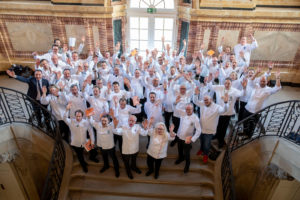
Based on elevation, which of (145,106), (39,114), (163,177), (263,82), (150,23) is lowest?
(163,177)

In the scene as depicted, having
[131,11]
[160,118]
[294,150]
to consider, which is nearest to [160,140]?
[160,118]

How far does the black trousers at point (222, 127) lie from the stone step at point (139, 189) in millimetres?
1297

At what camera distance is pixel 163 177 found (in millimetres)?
6199

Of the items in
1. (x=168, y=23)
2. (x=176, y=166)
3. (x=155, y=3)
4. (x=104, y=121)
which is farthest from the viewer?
(x=168, y=23)

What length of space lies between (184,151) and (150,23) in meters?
5.73

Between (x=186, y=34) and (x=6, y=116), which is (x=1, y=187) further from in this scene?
(x=186, y=34)

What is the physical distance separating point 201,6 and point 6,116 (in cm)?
727

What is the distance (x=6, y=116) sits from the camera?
7.02 m

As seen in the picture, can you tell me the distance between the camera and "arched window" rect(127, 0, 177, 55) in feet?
30.7

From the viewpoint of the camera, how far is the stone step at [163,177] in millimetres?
6113

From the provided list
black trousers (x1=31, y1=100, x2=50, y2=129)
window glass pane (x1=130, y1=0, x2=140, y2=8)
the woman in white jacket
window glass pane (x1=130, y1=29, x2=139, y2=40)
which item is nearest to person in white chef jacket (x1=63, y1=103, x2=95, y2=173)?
black trousers (x1=31, y1=100, x2=50, y2=129)

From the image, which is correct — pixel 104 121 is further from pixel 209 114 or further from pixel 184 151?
pixel 209 114

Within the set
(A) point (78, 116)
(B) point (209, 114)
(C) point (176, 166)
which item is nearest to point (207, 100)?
(B) point (209, 114)

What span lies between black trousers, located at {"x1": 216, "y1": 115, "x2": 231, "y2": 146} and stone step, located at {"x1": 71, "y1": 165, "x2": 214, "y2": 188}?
100 cm
